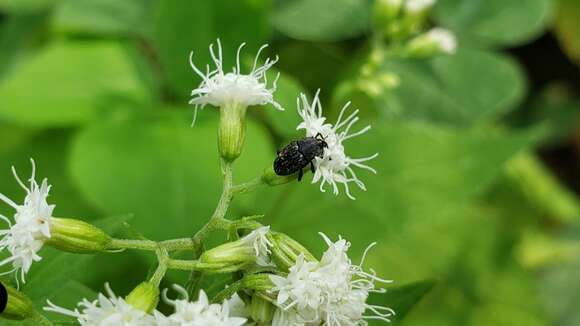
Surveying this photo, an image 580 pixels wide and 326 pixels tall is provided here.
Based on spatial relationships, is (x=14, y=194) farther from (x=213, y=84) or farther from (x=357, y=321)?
(x=357, y=321)

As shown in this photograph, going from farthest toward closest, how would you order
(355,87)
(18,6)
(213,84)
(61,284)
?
(18,6) → (355,87) → (213,84) → (61,284)

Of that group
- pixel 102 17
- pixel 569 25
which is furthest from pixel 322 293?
pixel 569 25

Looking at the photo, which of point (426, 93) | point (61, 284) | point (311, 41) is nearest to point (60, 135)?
point (311, 41)

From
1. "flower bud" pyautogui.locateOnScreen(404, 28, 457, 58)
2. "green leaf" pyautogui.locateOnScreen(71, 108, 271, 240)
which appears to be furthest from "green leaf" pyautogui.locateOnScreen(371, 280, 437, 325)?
"flower bud" pyautogui.locateOnScreen(404, 28, 457, 58)

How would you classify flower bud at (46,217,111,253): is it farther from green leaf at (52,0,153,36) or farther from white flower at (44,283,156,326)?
green leaf at (52,0,153,36)

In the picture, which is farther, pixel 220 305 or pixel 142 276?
pixel 142 276

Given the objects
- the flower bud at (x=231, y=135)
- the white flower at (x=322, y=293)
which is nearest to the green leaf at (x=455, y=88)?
the flower bud at (x=231, y=135)
